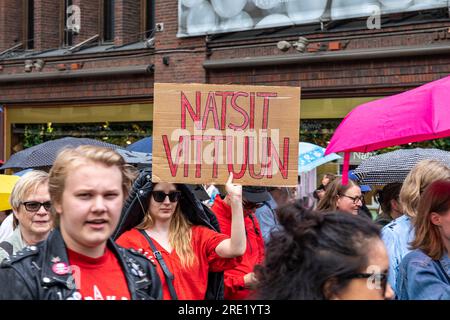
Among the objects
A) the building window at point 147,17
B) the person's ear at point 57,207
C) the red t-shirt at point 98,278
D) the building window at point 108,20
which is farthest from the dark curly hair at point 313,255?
the building window at point 108,20

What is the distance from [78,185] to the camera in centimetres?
278

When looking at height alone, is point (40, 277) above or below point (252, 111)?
below

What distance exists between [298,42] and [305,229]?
10510 millimetres

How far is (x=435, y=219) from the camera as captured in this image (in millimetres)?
3660

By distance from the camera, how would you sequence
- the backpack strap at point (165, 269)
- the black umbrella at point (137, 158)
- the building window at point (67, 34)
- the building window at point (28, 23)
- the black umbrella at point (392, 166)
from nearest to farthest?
the backpack strap at point (165, 269) < the black umbrella at point (392, 166) < the black umbrella at point (137, 158) < the building window at point (67, 34) < the building window at point (28, 23)

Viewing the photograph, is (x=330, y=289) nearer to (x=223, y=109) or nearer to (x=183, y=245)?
(x=183, y=245)

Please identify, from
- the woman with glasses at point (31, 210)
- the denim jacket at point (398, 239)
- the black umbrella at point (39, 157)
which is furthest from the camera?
the black umbrella at point (39, 157)

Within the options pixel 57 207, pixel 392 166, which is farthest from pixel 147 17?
pixel 57 207

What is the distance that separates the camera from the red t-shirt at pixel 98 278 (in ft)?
8.94

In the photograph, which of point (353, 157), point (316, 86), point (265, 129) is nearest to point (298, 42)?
point (316, 86)

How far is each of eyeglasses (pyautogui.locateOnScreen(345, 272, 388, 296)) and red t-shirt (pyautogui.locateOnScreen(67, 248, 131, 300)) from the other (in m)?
0.96

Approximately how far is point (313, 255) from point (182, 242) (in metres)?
2.09

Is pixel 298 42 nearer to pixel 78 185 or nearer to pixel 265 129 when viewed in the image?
pixel 265 129

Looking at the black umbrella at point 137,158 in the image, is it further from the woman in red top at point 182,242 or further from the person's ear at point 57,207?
the person's ear at point 57,207
